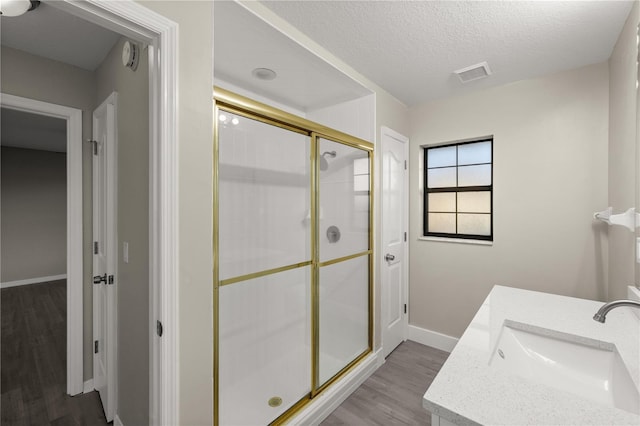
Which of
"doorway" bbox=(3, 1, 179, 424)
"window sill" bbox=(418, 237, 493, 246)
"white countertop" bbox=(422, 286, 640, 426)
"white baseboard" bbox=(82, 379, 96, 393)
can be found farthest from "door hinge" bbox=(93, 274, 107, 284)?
"window sill" bbox=(418, 237, 493, 246)

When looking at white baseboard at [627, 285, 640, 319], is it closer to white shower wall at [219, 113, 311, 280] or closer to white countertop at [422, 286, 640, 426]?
white countertop at [422, 286, 640, 426]

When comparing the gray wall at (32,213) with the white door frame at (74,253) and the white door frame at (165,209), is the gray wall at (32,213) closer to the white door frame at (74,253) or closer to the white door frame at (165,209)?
the white door frame at (74,253)

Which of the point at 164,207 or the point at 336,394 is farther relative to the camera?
the point at 336,394

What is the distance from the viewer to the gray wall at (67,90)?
6.02 feet

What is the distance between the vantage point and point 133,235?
1518 millimetres

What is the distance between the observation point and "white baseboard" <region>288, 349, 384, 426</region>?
5.95 ft

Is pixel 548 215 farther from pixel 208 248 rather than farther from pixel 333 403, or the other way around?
pixel 208 248

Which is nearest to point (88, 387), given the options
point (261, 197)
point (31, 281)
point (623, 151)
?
point (261, 197)

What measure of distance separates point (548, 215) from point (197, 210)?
2.67 meters

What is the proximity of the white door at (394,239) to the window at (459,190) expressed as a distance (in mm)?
311

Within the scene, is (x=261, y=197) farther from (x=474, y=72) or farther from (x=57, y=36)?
(x=474, y=72)

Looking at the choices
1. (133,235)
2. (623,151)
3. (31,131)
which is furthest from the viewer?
(31,131)

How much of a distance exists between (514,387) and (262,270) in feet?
4.33

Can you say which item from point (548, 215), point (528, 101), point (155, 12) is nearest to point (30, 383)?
point (155, 12)
